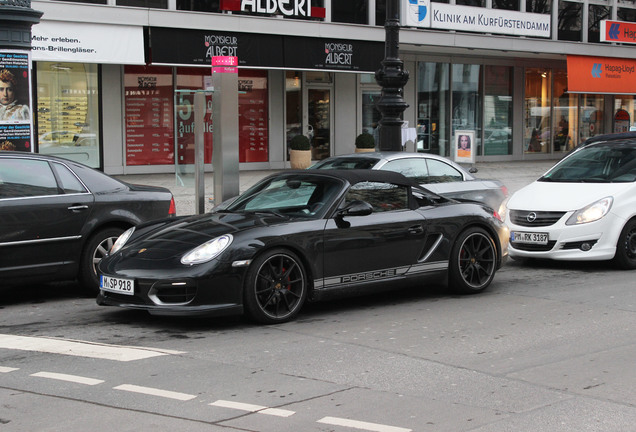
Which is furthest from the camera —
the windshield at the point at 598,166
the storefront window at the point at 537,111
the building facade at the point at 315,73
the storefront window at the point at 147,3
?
the storefront window at the point at 537,111

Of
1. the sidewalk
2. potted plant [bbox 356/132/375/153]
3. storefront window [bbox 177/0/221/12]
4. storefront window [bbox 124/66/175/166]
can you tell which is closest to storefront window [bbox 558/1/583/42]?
the sidewalk

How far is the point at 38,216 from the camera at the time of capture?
27.8 ft

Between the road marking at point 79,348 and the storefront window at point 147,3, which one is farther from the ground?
the storefront window at point 147,3

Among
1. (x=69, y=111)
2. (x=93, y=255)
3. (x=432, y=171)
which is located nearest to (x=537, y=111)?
(x=69, y=111)

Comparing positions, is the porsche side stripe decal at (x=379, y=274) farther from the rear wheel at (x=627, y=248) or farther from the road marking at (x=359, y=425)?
the rear wheel at (x=627, y=248)

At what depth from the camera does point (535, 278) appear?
10070 mm

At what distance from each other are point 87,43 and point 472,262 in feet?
44.5

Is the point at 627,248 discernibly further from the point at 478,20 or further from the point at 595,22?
the point at 595,22

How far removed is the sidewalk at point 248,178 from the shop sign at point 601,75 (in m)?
3.08

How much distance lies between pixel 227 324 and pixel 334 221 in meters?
1.42

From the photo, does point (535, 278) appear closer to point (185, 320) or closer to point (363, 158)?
point (363, 158)

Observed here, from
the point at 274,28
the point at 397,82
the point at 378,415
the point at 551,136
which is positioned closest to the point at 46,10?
the point at 274,28

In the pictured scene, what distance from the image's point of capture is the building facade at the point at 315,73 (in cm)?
2027

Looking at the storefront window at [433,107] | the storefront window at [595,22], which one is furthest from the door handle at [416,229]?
the storefront window at [595,22]
